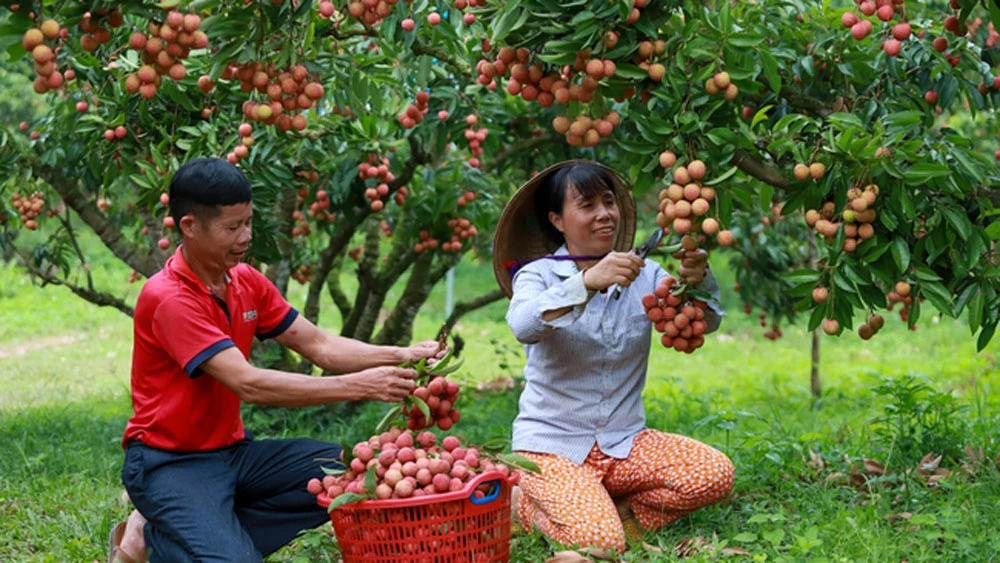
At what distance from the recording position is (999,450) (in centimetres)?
366

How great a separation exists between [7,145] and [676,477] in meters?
3.19

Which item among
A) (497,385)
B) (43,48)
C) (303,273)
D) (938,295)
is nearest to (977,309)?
(938,295)

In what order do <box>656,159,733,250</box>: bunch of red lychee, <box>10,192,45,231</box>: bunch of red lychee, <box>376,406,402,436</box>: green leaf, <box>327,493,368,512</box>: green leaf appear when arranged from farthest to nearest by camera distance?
<box>10,192,45,231</box>: bunch of red lychee, <box>376,406,402,436</box>: green leaf, <box>656,159,733,250</box>: bunch of red lychee, <box>327,493,368,512</box>: green leaf

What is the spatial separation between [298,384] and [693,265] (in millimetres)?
1162

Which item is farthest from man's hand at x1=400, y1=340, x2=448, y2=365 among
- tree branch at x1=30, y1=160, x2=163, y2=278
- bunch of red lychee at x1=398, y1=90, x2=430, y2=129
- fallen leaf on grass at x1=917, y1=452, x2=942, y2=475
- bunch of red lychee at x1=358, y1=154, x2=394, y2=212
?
tree branch at x1=30, y1=160, x2=163, y2=278

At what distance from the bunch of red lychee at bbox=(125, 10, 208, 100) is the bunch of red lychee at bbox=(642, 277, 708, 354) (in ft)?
4.86

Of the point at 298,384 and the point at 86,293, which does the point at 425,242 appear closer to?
the point at 86,293

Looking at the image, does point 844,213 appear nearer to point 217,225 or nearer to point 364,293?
point 217,225

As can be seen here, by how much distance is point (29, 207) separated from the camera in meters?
4.75

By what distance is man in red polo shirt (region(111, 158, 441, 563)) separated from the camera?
2689 millimetres

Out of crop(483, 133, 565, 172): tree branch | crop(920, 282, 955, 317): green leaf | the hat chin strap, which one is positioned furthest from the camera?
crop(483, 133, 565, 172): tree branch

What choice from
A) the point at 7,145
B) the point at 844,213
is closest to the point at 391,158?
the point at 7,145

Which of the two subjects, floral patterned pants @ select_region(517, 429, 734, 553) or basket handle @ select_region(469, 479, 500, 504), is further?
floral patterned pants @ select_region(517, 429, 734, 553)

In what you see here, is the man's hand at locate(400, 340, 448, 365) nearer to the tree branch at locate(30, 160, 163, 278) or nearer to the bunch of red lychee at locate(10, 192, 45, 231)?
the tree branch at locate(30, 160, 163, 278)
